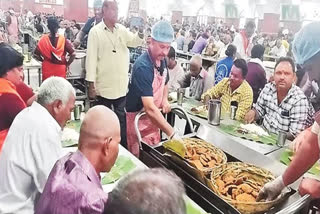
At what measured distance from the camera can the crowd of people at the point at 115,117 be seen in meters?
0.91

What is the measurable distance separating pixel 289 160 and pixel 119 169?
3.45ft

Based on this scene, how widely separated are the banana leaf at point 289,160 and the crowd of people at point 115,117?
100mm

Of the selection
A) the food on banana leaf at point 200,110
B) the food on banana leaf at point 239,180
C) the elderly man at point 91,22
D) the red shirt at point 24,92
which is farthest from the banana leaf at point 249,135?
the elderly man at point 91,22

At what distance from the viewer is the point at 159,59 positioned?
243 centimetres

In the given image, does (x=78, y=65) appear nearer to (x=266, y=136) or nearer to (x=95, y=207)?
(x=266, y=136)

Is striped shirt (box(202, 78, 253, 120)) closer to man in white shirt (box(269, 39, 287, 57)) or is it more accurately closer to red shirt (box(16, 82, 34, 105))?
red shirt (box(16, 82, 34, 105))

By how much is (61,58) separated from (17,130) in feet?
10.6

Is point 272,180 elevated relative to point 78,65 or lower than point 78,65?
lower

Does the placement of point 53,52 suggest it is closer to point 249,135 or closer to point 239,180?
point 249,135

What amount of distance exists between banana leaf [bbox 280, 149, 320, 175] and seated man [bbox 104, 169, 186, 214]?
1.31 meters

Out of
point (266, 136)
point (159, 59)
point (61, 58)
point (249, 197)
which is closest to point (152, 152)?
point (249, 197)

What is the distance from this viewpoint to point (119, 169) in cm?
172

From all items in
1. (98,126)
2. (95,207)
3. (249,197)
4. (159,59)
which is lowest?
(249,197)

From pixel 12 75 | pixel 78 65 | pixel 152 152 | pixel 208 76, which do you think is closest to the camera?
pixel 152 152
